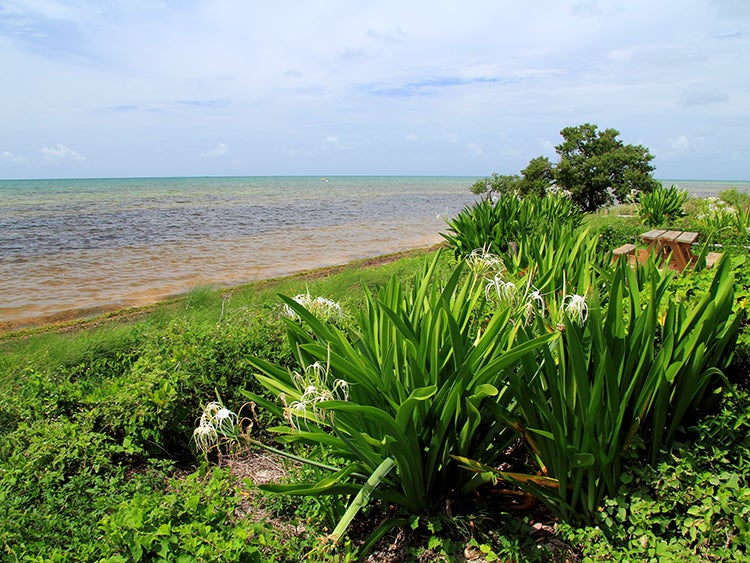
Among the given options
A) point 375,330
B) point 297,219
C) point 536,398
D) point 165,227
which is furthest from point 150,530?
point 297,219

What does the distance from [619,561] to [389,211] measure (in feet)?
103

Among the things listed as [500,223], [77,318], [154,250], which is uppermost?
[500,223]

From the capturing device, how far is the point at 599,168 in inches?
651

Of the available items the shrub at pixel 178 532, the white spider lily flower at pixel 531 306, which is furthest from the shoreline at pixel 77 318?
the white spider lily flower at pixel 531 306

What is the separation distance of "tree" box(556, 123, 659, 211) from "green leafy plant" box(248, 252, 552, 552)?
619 inches

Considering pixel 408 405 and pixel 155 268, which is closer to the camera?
pixel 408 405

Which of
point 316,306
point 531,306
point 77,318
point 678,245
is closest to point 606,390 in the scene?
point 531,306

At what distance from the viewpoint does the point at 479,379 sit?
2100 mm

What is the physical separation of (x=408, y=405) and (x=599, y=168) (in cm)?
1661

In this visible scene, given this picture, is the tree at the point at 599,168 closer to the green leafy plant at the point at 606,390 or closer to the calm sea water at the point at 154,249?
the calm sea water at the point at 154,249

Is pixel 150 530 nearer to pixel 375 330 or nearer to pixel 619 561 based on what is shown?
pixel 375 330

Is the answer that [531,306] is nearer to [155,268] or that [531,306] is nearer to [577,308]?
[577,308]

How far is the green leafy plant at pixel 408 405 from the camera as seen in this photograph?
6.75 feet

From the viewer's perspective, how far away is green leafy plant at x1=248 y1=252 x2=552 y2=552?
6.75ft
